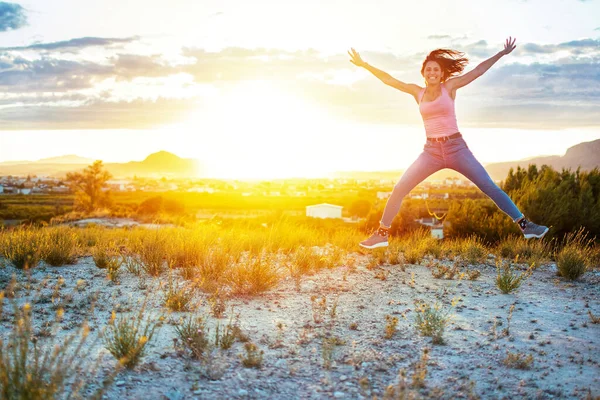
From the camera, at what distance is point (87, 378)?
4.52 meters

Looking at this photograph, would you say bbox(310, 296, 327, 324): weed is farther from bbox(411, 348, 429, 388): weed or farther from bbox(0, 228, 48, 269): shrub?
bbox(0, 228, 48, 269): shrub

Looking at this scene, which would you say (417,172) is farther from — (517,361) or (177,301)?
(177,301)

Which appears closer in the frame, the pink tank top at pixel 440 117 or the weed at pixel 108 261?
the pink tank top at pixel 440 117

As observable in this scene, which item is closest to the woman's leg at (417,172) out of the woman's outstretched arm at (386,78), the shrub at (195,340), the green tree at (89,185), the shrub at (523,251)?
the woman's outstretched arm at (386,78)

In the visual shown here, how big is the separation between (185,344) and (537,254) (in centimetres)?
825

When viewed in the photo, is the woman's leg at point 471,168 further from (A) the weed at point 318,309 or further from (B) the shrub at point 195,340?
(B) the shrub at point 195,340

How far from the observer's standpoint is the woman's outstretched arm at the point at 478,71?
724 centimetres

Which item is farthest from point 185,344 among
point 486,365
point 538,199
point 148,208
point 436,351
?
point 148,208

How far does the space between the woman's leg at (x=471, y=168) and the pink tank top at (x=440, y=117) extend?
0.71 feet

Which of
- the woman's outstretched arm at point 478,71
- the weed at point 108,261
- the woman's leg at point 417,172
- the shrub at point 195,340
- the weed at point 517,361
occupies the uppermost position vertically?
the woman's outstretched arm at point 478,71

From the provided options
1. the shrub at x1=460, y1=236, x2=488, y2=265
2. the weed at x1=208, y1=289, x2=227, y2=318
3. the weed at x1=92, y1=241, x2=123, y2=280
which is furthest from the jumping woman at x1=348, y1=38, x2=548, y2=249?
the weed at x1=92, y1=241, x2=123, y2=280

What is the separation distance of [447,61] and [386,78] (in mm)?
856

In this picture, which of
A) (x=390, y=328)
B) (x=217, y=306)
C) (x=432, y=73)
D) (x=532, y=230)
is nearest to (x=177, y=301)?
(x=217, y=306)

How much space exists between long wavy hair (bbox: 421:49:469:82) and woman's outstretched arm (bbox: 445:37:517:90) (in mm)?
260
